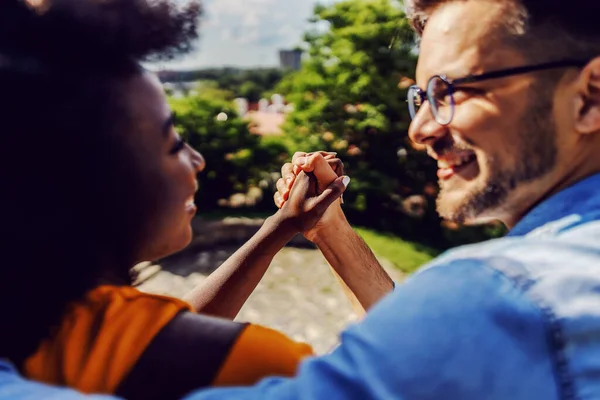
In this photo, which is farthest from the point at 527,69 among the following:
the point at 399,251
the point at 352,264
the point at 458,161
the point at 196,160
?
the point at 399,251

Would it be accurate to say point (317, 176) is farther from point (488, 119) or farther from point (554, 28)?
point (554, 28)

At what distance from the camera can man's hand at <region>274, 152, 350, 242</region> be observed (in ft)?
6.22

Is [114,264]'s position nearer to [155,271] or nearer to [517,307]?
[517,307]

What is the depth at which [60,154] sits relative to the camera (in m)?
0.94

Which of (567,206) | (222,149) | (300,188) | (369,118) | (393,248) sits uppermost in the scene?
(567,206)

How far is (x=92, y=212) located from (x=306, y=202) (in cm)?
90

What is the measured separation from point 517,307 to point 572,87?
59 cm

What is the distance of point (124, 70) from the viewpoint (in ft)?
3.33

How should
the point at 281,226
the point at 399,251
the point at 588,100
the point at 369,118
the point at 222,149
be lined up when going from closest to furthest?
the point at 588,100 → the point at 281,226 → the point at 399,251 → the point at 369,118 → the point at 222,149

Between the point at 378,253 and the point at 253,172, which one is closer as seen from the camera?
the point at 378,253

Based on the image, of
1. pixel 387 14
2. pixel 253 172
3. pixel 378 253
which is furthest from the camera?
pixel 253 172

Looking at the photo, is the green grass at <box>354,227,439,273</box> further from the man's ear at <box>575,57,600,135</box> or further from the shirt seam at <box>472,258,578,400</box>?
the shirt seam at <box>472,258,578,400</box>

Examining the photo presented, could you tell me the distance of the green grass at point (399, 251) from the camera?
8.56m

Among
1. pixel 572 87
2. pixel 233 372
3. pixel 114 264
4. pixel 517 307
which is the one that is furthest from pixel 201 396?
pixel 572 87
